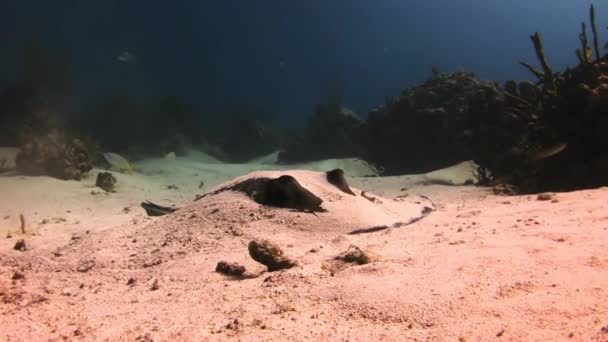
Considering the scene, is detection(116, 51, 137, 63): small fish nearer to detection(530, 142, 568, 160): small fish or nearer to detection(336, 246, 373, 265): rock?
detection(530, 142, 568, 160): small fish

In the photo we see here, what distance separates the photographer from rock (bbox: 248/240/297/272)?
312 centimetres

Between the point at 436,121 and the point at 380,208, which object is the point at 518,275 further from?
the point at 436,121

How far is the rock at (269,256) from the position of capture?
312cm

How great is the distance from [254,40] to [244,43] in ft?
4.21

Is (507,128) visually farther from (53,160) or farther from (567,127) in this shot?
(53,160)

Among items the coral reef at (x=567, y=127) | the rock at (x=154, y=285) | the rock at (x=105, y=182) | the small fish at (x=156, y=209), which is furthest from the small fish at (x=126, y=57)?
the rock at (x=154, y=285)

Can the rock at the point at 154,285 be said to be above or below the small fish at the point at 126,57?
below

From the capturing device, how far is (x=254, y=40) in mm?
44031

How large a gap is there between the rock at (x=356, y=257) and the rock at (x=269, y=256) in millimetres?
405

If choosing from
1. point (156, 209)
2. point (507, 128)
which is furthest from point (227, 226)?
point (507, 128)

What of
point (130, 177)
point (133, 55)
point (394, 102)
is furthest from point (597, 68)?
point (133, 55)

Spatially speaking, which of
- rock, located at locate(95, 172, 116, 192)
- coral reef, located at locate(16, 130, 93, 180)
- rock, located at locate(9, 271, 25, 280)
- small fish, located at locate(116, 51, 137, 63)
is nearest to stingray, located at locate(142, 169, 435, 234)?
rock, located at locate(9, 271, 25, 280)

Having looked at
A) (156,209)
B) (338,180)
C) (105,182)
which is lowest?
(105,182)

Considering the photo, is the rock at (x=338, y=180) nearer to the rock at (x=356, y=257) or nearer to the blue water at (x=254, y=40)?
the rock at (x=356, y=257)
